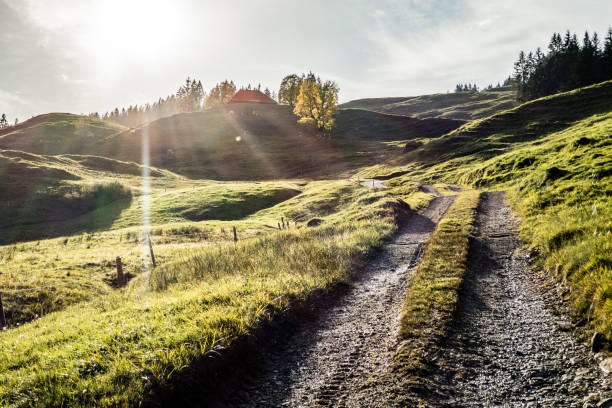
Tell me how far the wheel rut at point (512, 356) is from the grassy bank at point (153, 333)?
4.18 m

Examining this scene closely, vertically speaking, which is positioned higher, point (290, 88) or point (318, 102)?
point (290, 88)

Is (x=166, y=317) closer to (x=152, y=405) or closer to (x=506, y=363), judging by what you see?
(x=152, y=405)

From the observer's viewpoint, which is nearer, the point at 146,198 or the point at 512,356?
the point at 512,356

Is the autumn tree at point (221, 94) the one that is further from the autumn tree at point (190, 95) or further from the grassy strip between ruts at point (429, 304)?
the grassy strip between ruts at point (429, 304)

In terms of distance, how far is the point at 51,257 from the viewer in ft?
70.7

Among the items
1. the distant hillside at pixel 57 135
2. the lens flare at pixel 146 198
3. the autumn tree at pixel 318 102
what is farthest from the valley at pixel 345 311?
the distant hillside at pixel 57 135

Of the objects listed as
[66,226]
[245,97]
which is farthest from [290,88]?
[66,226]

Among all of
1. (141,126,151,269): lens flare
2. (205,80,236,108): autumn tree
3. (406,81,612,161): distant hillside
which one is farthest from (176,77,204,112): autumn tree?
(406,81,612,161): distant hillside

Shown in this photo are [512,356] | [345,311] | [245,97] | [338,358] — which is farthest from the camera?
[245,97]

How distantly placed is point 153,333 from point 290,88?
497 ft

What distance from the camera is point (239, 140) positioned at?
387 feet

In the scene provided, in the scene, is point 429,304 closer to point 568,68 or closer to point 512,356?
point 512,356

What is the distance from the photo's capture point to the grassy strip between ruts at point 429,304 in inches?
243

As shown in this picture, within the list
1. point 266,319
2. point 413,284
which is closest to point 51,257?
point 266,319
